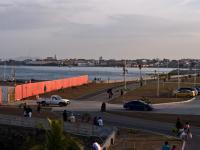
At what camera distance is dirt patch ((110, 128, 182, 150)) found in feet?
103

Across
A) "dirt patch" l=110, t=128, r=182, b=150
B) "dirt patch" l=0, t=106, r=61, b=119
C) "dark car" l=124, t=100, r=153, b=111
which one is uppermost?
"dark car" l=124, t=100, r=153, b=111

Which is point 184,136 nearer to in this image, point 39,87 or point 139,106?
point 139,106

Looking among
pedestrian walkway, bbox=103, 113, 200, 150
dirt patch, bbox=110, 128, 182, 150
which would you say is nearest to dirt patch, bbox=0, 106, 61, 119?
pedestrian walkway, bbox=103, 113, 200, 150

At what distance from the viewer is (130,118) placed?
46.9 m

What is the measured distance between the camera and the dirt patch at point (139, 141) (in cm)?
3149

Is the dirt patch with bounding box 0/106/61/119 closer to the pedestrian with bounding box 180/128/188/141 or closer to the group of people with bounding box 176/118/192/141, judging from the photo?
the group of people with bounding box 176/118/192/141

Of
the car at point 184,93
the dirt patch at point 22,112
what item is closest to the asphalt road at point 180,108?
the car at point 184,93

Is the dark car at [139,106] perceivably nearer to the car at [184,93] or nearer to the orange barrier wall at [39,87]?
the orange barrier wall at [39,87]

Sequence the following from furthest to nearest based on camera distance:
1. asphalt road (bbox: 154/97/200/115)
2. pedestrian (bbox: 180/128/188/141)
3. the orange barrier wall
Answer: the orange barrier wall → asphalt road (bbox: 154/97/200/115) → pedestrian (bbox: 180/128/188/141)

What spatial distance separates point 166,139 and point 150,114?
50.5ft

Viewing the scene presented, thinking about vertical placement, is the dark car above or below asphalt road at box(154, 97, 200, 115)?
above

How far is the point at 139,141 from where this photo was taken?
33.8 metres

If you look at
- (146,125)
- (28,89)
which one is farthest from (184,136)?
(28,89)

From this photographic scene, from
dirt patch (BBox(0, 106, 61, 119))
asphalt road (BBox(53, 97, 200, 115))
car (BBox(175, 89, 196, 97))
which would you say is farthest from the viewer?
car (BBox(175, 89, 196, 97))
